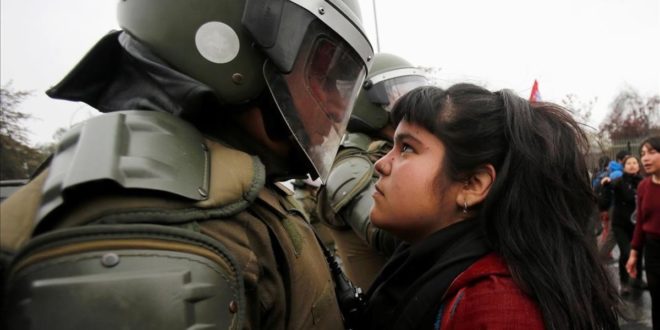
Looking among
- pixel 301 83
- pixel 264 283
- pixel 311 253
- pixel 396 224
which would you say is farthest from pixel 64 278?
pixel 396 224

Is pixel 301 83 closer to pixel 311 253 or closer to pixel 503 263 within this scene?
pixel 311 253

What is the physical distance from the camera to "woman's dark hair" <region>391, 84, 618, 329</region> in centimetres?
114

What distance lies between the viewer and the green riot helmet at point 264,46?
1104 millimetres

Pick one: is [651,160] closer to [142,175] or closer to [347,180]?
[347,180]

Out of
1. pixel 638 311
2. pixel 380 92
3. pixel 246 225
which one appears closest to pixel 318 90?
pixel 246 225

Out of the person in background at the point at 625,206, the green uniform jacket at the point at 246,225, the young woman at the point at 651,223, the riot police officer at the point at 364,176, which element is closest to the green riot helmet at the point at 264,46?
the green uniform jacket at the point at 246,225

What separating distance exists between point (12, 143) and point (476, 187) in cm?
1941

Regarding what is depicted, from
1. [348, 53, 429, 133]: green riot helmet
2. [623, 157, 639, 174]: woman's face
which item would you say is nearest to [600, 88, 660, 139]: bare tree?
[623, 157, 639, 174]: woman's face

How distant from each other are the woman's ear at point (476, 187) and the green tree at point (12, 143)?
18238mm

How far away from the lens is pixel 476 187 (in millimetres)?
1332

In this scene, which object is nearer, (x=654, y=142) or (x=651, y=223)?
(x=651, y=223)

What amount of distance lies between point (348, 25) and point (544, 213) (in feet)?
2.54

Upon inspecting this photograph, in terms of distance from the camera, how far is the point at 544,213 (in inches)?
49.6

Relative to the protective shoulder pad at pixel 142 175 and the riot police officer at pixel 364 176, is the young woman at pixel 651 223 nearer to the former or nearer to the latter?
the riot police officer at pixel 364 176
